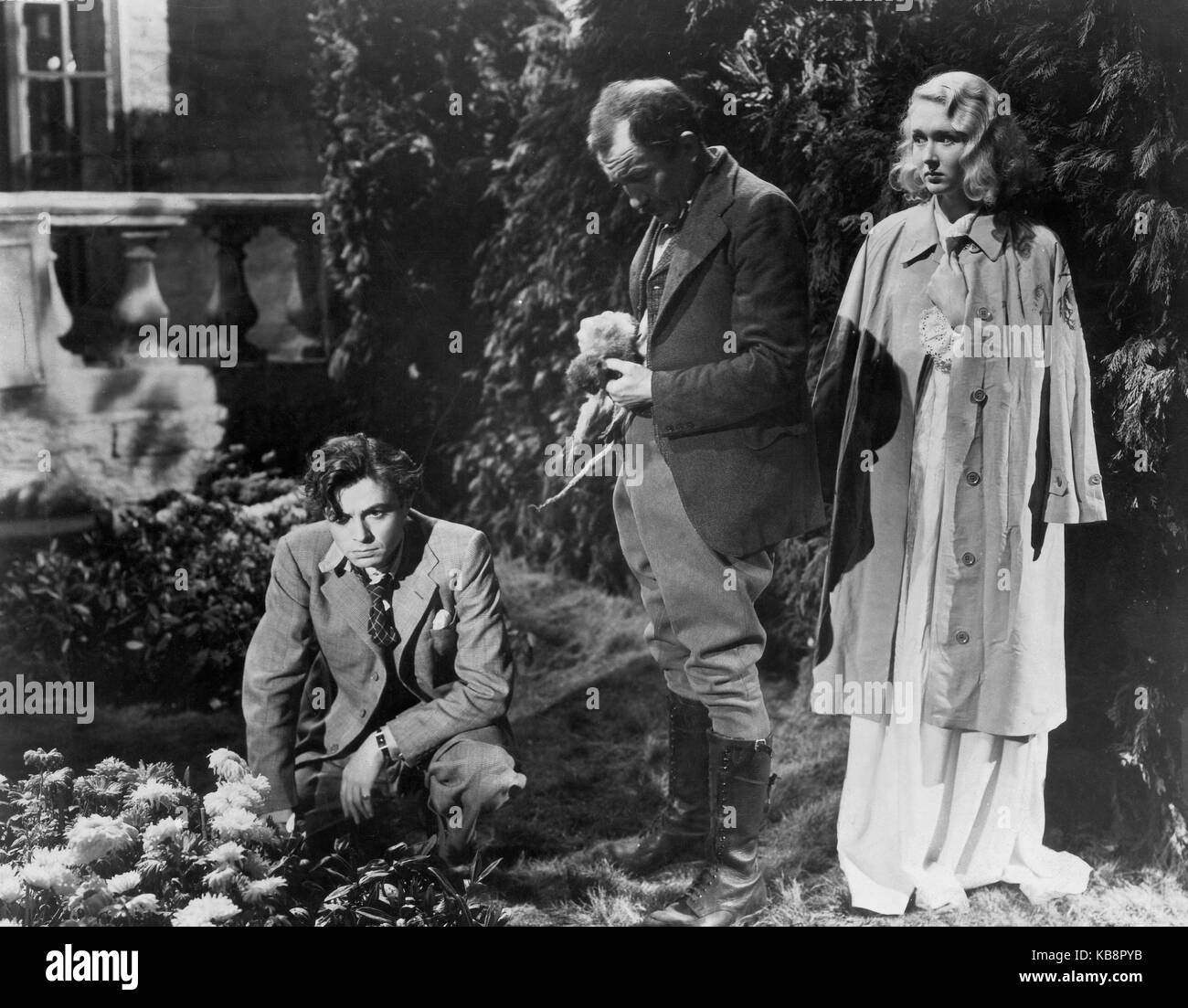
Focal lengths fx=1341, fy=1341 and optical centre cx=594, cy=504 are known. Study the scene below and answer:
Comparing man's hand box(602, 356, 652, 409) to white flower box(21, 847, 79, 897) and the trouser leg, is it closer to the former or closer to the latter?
the trouser leg

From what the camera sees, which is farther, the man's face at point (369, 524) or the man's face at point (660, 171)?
the man's face at point (369, 524)

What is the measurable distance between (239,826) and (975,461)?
8.77 ft

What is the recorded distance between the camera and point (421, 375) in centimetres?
454

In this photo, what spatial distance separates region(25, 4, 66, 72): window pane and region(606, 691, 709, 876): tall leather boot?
2.96m

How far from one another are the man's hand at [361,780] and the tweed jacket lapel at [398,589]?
308mm

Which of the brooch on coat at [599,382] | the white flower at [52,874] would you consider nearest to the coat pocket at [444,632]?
the brooch on coat at [599,382]

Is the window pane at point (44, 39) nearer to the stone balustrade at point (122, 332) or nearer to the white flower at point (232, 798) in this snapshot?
the stone balustrade at point (122, 332)

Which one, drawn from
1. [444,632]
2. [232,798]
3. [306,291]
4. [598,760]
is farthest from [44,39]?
[598,760]

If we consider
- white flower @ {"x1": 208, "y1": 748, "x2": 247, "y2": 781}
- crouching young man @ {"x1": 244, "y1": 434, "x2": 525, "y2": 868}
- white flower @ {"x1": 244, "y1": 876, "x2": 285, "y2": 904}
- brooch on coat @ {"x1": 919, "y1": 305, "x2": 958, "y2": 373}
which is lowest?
white flower @ {"x1": 244, "y1": 876, "x2": 285, "y2": 904}

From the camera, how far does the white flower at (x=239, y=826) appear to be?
438 cm

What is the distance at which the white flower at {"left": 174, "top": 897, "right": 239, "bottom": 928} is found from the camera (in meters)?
4.31

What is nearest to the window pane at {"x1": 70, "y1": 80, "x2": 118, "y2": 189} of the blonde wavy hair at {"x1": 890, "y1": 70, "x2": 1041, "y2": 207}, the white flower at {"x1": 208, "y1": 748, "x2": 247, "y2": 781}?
the white flower at {"x1": 208, "y1": 748, "x2": 247, "y2": 781}
